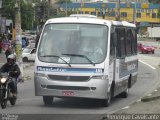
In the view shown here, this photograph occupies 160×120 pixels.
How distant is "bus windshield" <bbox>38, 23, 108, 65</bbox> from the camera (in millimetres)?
15938

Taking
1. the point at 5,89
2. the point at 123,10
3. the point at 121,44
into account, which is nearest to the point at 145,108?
the point at 5,89

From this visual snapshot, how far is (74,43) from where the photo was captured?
16.2 m

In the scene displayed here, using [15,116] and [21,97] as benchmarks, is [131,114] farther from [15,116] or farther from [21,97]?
[21,97]

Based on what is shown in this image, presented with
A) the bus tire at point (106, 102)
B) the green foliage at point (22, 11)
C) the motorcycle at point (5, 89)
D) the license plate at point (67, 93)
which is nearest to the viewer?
the motorcycle at point (5, 89)

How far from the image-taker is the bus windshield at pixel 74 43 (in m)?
15.9

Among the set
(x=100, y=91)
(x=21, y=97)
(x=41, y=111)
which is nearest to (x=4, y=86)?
(x=41, y=111)

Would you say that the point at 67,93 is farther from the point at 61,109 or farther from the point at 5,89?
the point at 5,89

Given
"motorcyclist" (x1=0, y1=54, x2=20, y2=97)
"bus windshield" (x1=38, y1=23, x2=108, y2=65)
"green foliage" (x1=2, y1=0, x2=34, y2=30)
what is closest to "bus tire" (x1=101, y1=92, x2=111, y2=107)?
"bus windshield" (x1=38, y1=23, x2=108, y2=65)

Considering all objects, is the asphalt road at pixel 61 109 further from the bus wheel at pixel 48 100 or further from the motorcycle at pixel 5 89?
the motorcycle at pixel 5 89

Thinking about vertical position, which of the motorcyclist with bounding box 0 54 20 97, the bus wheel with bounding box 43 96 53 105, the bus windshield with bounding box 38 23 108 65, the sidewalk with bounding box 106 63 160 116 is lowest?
the bus wheel with bounding box 43 96 53 105

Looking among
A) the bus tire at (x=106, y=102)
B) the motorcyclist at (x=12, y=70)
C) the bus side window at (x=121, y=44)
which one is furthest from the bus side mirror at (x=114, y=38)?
the motorcyclist at (x=12, y=70)

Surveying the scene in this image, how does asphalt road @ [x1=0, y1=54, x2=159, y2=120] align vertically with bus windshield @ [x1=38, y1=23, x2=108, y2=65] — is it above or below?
below

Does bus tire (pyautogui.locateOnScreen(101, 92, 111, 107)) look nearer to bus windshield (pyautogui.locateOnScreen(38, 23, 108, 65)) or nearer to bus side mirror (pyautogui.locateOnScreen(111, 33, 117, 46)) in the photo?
A: bus windshield (pyautogui.locateOnScreen(38, 23, 108, 65))

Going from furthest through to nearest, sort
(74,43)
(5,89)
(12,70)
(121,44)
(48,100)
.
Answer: (121,44) < (48,100) < (74,43) < (12,70) < (5,89)
